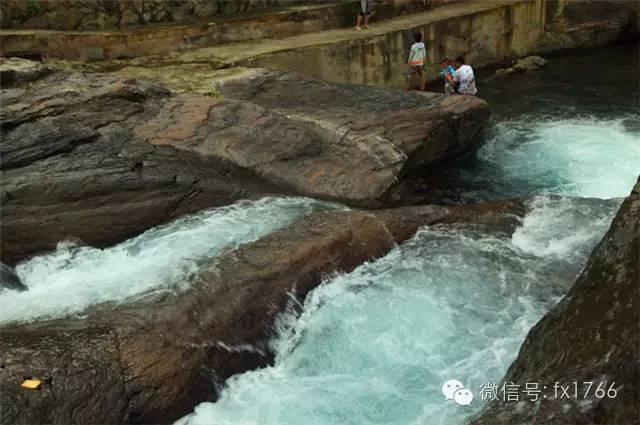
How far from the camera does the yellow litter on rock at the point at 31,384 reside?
4.79 meters

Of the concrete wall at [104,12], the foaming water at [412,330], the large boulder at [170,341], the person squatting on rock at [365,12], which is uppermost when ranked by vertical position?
the concrete wall at [104,12]

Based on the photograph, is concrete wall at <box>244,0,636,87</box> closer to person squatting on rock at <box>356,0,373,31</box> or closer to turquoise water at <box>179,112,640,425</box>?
person squatting on rock at <box>356,0,373,31</box>

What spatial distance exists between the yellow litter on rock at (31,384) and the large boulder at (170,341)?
0.15 feet

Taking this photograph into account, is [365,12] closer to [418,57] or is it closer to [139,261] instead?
[418,57]

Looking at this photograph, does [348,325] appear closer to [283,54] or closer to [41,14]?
[283,54]

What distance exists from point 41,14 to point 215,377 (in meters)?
10.2

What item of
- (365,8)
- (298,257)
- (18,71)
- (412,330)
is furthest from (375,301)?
(365,8)

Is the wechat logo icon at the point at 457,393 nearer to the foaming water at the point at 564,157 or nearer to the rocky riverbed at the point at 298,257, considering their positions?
the rocky riverbed at the point at 298,257

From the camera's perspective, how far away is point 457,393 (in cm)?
543

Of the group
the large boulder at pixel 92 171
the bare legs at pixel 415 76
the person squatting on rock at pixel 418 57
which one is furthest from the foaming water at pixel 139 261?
the bare legs at pixel 415 76

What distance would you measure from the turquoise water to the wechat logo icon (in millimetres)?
47

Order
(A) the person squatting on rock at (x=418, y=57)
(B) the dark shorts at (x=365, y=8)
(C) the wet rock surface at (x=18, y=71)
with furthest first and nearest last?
(B) the dark shorts at (x=365, y=8), (A) the person squatting on rock at (x=418, y=57), (C) the wet rock surface at (x=18, y=71)

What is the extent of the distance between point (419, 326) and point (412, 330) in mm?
93

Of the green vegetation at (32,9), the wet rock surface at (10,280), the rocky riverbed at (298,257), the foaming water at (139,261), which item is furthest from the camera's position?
the green vegetation at (32,9)
